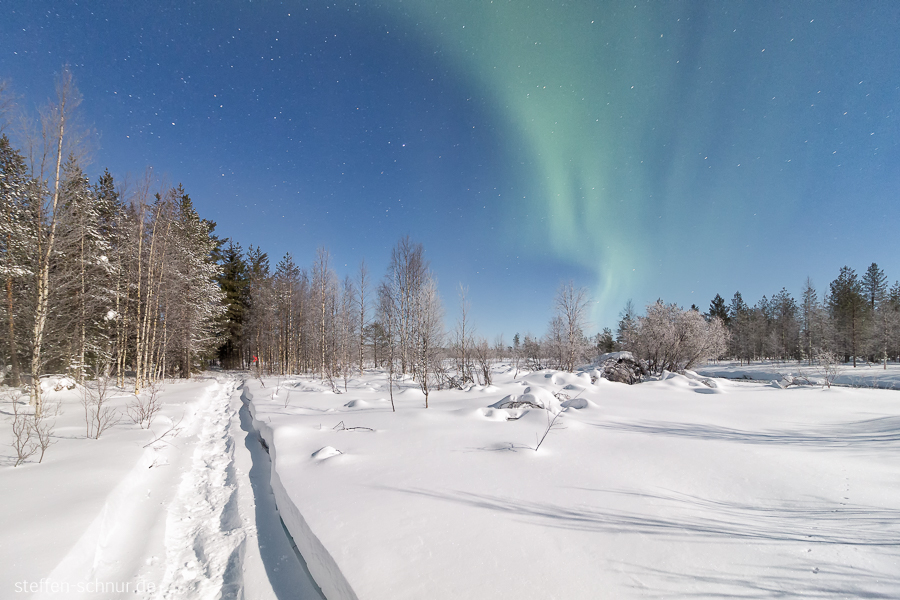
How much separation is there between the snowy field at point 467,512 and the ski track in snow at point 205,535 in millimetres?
22

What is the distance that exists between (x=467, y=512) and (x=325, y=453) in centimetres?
264

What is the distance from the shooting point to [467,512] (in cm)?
294

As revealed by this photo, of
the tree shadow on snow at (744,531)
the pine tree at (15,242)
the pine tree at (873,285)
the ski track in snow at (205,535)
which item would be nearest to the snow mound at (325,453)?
the ski track in snow at (205,535)

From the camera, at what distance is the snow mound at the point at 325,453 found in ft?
15.1

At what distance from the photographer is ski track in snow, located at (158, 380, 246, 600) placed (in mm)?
2699

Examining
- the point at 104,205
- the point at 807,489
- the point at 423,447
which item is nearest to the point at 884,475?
the point at 807,489

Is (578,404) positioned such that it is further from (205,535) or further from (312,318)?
(312,318)

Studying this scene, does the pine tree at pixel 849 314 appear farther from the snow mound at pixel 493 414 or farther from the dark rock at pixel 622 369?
the snow mound at pixel 493 414

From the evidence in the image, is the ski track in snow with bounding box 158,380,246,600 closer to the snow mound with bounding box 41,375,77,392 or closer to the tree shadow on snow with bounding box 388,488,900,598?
the tree shadow on snow with bounding box 388,488,900,598

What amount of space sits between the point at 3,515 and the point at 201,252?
1948 centimetres

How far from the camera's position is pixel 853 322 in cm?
2947

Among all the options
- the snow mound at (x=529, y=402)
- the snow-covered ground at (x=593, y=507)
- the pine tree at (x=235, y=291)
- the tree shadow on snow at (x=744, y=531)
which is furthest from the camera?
the pine tree at (x=235, y=291)

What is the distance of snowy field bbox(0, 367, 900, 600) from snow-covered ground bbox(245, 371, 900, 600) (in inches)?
0.8

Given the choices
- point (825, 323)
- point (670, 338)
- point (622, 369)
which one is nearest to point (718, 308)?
point (825, 323)
